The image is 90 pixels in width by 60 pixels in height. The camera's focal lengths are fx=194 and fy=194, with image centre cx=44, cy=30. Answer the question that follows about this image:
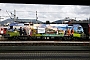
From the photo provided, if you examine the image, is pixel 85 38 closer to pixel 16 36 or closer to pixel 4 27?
pixel 16 36

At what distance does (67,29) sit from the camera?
119 ft

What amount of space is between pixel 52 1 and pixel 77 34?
32750 millimetres

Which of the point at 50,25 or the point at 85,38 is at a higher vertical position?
the point at 50,25

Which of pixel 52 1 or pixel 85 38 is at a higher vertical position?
pixel 52 1

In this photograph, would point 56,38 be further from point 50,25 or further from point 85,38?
point 85,38

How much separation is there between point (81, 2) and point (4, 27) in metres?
33.6

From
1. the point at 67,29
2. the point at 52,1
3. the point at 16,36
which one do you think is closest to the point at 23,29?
the point at 16,36

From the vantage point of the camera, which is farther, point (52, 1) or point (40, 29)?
point (40, 29)

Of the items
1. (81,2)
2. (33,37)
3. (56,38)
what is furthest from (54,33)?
(81,2)

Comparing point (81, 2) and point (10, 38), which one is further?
point (10, 38)

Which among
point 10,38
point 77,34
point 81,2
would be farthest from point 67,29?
point 81,2

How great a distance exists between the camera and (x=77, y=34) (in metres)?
36.0

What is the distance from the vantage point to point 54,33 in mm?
36500

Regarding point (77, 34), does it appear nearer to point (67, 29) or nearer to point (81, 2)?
point (67, 29)
